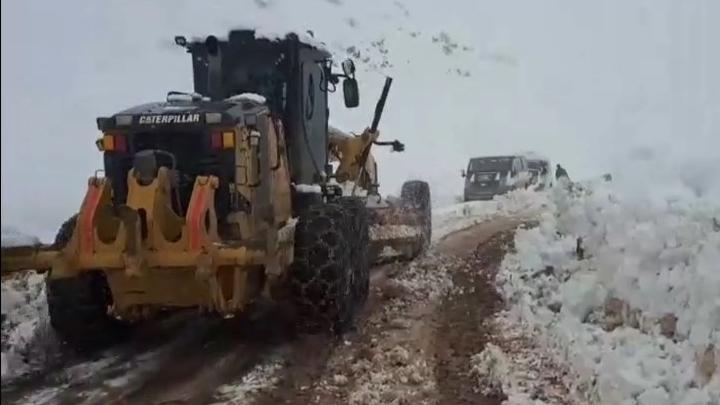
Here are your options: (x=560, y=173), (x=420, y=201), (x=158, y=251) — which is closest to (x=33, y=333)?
(x=158, y=251)

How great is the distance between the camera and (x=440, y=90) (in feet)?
61.4

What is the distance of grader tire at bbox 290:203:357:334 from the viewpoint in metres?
5.45

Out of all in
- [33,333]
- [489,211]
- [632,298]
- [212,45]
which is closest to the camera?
[33,333]

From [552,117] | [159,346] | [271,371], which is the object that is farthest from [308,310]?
[552,117]

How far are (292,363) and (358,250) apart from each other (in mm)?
1368

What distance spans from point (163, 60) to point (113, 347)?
304cm

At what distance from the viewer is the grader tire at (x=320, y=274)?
215 inches

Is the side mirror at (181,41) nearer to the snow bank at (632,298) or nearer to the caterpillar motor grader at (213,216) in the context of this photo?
the caterpillar motor grader at (213,216)

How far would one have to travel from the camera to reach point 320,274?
545 cm

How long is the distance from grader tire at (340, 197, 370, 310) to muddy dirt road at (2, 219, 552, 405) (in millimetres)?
174

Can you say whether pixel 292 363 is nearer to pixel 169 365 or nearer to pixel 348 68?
pixel 169 365

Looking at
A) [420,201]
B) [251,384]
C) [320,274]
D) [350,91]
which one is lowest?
[251,384]

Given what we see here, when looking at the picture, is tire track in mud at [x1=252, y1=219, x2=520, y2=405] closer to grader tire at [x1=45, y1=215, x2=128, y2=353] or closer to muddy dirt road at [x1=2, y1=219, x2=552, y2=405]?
muddy dirt road at [x1=2, y1=219, x2=552, y2=405]

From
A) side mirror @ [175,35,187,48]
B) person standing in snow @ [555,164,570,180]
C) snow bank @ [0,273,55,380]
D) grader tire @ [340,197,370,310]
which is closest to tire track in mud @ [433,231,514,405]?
grader tire @ [340,197,370,310]
